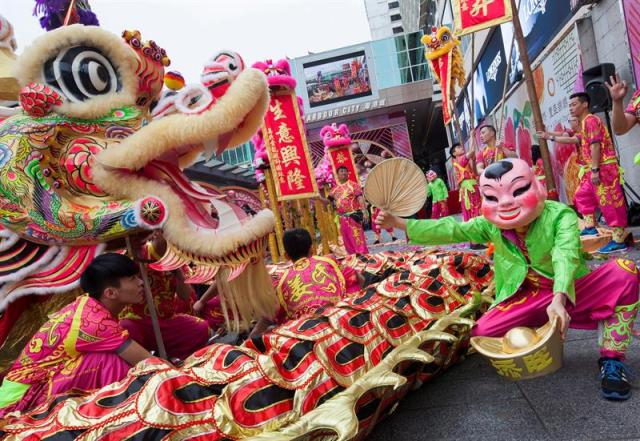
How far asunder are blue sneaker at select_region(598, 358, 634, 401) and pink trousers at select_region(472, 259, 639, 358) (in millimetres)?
39

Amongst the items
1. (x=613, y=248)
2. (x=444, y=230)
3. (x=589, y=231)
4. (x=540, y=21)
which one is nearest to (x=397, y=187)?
(x=444, y=230)

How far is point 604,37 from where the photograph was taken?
5566 mm

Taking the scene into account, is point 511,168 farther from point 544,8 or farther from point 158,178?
point 544,8

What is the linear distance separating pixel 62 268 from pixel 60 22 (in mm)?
1066

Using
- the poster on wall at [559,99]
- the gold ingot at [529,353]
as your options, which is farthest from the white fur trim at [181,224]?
the poster on wall at [559,99]

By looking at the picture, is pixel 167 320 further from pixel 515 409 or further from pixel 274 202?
pixel 274 202

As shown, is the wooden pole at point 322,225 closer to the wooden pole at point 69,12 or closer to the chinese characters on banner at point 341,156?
the chinese characters on banner at point 341,156

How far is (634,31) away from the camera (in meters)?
4.84

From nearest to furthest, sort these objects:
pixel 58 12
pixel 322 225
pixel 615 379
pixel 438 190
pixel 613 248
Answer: pixel 615 379, pixel 58 12, pixel 613 248, pixel 322 225, pixel 438 190

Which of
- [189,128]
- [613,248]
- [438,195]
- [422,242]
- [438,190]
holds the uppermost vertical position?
[189,128]

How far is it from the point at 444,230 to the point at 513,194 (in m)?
0.37

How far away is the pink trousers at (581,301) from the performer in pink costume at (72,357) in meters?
1.40

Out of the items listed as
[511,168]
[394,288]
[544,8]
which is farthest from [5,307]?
[544,8]

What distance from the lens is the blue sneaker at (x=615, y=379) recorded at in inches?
66.8
